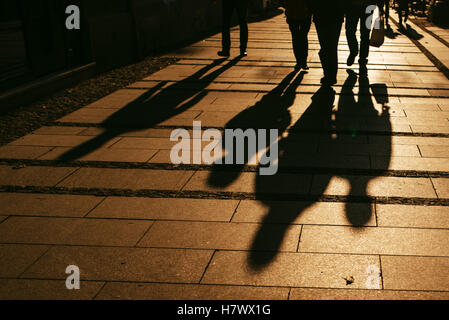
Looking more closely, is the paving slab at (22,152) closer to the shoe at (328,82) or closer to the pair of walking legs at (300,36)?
the shoe at (328,82)

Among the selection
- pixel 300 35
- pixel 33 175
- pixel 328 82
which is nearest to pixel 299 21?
pixel 300 35

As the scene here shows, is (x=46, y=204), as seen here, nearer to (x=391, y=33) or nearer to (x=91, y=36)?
(x=91, y=36)

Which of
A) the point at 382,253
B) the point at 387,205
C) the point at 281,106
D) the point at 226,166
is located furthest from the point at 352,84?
the point at 382,253

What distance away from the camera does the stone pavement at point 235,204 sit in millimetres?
3309

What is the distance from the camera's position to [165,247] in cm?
372

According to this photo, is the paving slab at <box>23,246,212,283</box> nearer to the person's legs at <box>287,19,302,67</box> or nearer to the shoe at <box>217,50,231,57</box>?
the person's legs at <box>287,19,302,67</box>

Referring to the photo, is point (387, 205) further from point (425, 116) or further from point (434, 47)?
point (434, 47)

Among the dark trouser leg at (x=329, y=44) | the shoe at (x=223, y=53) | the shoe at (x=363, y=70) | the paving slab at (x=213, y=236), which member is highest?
the dark trouser leg at (x=329, y=44)

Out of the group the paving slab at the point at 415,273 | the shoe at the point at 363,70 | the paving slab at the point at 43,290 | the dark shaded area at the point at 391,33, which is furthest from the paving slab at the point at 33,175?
the dark shaded area at the point at 391,33

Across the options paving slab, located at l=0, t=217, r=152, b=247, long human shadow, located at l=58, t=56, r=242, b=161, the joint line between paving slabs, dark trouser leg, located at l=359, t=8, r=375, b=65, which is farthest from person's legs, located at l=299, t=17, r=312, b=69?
paving slab, located at l=0, t=217, r=152, b=247

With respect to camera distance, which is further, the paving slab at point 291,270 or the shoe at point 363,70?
the shoe at point 363,70

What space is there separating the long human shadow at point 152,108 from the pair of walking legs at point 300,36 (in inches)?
53.7

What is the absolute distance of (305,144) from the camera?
5895mm

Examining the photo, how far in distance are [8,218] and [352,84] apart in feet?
19.4
